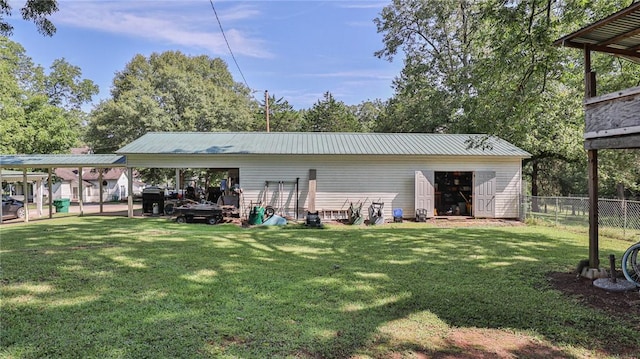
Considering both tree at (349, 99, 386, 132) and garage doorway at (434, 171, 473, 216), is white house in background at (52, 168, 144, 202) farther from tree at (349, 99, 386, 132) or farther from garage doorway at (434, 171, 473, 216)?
garage doorway at (434, 171, 473, 216)

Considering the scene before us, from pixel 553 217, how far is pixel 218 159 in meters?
13.3

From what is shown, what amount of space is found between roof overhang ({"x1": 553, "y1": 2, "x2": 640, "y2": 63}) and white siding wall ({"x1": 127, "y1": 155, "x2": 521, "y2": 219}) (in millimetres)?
8272

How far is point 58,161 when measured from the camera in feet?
47.5

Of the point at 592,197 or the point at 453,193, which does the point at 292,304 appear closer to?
the point at 592,197

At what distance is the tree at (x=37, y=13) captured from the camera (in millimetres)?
5684

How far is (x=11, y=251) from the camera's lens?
22.3ft

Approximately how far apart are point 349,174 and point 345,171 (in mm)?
208

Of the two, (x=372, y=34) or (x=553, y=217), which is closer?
(x=553, y=217)

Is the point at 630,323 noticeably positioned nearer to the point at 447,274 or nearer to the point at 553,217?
the point at 447,274

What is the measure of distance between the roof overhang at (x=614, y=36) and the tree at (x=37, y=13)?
8.60 m

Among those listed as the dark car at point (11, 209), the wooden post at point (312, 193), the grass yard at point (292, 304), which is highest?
the wooden post at point (312, 193)

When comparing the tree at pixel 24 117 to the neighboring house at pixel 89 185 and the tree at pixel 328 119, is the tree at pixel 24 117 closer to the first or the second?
the neighboring house at pixel 89 185

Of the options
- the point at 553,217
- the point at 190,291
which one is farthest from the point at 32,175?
the point at 553,217

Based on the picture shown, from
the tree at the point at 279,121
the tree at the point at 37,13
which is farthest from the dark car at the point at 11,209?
the tree at the point at 279,121
